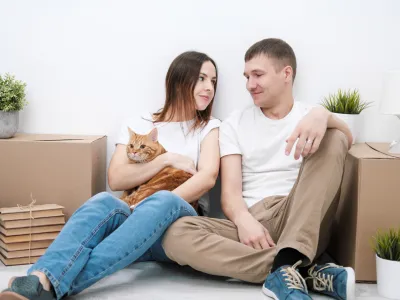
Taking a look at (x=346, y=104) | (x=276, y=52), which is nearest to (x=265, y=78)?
(x=276, y=52)

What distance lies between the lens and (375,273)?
195 cm

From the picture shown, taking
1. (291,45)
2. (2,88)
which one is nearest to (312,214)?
(291,45)

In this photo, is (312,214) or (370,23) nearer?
(312,214)

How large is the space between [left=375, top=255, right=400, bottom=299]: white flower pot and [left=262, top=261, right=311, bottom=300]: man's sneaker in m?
0.31

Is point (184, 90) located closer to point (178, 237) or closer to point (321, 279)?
point (178, 237)

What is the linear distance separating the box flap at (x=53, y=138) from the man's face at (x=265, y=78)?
0.70 metres

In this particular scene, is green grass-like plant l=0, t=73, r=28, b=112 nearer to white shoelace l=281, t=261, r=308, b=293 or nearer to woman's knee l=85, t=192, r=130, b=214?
woman's knee l=85, t=192, r=130, b=214

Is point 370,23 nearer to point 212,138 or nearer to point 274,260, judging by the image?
point 212,138

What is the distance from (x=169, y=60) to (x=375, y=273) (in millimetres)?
1216

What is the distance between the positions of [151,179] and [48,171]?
17.1 inches

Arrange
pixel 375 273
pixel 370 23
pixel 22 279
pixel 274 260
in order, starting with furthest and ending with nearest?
pixel 370 23, pixel 375 273, pixel 274 260, pixel 22 279

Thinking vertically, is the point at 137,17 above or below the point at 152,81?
above

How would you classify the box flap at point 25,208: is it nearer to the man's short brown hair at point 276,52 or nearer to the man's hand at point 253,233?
the man's hand at point 253,233

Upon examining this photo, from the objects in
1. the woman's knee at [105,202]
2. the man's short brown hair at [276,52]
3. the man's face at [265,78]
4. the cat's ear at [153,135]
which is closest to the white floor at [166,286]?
the woman's knee at [105,202]
